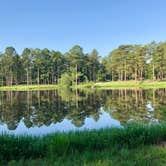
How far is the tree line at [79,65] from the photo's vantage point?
3046 inches

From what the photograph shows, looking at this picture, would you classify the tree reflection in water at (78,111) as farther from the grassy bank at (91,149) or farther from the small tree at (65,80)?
the small tree at (65,80)

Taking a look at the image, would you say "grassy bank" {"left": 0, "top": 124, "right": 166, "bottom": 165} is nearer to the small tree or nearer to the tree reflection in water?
the tree reflection in water

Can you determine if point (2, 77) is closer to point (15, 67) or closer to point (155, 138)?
point (15, 67)

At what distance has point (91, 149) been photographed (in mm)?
7391

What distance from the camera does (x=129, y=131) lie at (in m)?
8.57

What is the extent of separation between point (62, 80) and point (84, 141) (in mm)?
67095

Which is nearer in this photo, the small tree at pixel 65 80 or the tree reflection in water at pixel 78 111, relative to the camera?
the tree reflection in water at pixel 78 111

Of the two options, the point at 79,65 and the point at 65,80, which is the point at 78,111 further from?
the point at 79,65

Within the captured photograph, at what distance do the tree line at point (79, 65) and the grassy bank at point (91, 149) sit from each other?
221 feet

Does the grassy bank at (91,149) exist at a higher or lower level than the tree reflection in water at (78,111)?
higher

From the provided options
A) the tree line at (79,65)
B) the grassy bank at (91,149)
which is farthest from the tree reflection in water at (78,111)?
the tree line at (79,65)

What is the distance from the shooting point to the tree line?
254 ft

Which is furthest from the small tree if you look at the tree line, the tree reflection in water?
the tree reflection in water

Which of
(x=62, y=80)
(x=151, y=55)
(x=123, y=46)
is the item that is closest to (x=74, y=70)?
(x=62, y=80)
